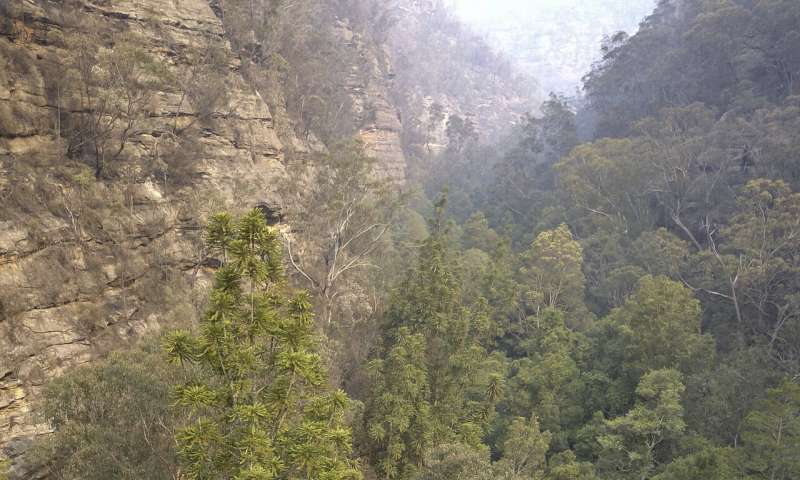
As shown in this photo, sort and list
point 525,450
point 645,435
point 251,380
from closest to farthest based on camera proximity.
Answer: point 251,380 → point 525,450 → point 645,435

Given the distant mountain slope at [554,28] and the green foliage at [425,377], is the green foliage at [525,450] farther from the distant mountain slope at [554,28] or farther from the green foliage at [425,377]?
the distant mountain slope at [554,28]

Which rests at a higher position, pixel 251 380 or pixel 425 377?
pixel 251 380

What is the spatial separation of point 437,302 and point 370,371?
12.7 ft

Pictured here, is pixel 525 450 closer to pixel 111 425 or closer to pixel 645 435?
pixel 645 435

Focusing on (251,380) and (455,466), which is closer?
(251,380)

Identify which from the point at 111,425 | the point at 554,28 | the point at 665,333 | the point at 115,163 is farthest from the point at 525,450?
the point at 554,28

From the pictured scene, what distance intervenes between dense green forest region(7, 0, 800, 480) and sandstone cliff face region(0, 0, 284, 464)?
7.54 feet

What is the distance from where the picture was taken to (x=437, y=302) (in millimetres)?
19734

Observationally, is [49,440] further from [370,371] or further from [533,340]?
[533,340]

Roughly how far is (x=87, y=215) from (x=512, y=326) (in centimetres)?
2037

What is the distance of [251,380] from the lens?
840 cm

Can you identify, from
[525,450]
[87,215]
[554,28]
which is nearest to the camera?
[525,450]

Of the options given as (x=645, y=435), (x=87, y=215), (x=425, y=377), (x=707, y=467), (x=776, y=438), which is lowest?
(x=425, y=377)

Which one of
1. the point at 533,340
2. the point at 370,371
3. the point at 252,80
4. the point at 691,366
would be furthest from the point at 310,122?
the point at 691,366
